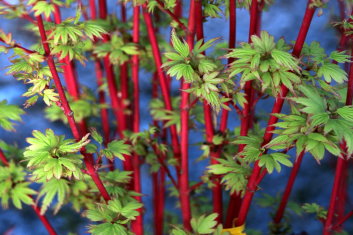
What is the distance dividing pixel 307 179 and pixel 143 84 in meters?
1.15

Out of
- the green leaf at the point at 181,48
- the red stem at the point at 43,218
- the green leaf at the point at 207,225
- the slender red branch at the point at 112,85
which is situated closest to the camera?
the green leaf at the point at 181,48

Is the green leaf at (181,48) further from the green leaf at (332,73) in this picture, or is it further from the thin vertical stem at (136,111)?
the thin vertical stem at (136,111)

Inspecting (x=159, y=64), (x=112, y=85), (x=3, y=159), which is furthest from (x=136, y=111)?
(x=3, y=159)

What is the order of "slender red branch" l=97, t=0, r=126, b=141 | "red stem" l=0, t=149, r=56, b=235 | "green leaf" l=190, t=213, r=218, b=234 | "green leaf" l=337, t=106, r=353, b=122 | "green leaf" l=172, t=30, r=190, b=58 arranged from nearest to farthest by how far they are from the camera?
"green leaf" l=337, t=106, r=353, b=122 → "green leaf" l=172, t=30, r=190, b=58 → "green leaf" l=190, t=213, r=218, b=234 → "red stem" l=0, t=149, r=56, b=235 → "slender red branch" l=97, t=0, r=126, b=141

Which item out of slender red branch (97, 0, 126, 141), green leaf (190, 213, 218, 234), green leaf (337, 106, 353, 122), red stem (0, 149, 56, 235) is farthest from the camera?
slender red branch (97, 0, 126, 141)

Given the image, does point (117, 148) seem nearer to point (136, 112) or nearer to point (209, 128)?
point (209, 128)

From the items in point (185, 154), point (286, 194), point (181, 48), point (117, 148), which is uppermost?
point (181, 48)

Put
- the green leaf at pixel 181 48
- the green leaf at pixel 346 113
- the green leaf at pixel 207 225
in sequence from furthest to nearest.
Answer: the green leaf at pixel 207 225 → the green leaf at pixel 181 48 → the green leaf at pixel 346 113

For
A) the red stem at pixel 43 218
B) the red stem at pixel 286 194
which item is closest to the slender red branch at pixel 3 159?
the red stem at pixel 43 218

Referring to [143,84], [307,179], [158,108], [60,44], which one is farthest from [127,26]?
[307,179]

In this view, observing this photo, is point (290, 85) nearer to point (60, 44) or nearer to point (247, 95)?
point (247, 95)

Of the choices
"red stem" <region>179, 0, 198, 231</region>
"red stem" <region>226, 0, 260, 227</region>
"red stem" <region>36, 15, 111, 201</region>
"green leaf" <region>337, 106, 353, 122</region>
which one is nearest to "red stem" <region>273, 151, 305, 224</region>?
"red stem" <region>226, 0, 260, 227</region>

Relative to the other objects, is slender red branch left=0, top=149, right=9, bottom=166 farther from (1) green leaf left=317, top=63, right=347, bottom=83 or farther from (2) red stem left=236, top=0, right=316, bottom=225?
(1) green leaf left=317, top=63, right=347, bottom=83

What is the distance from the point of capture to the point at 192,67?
3.07 ft
